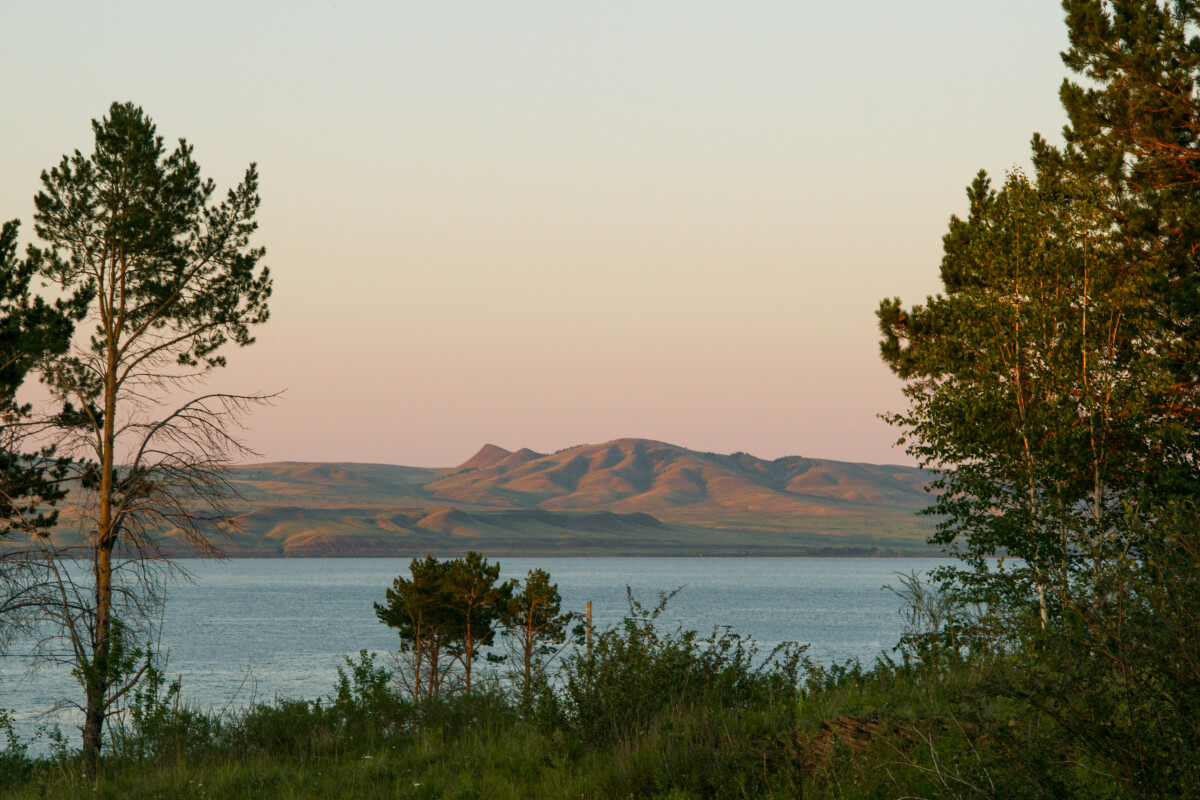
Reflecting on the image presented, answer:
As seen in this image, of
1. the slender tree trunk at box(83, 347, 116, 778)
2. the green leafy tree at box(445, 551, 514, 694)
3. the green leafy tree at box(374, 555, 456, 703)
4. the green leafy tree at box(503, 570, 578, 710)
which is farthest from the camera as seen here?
the green leafy tree at box(503, 570, 578, 710)

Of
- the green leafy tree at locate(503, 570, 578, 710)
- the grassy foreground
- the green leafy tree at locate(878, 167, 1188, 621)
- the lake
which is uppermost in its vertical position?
the green leafy tree at locate(878, 167, 1188, 621)

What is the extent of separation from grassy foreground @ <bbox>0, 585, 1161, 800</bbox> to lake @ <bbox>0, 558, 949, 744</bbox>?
12.9 feet

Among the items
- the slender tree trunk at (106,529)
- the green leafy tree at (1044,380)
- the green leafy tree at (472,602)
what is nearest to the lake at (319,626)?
the slender tree trunk at (106,529)

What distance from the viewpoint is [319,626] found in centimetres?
9875

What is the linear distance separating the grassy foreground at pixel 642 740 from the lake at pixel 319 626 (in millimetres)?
3920

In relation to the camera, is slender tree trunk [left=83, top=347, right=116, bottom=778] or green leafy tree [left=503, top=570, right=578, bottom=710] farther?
green leafy tree [left=503, top=570, right=578, bottom=710]

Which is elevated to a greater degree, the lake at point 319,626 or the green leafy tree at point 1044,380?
the green leafy tree at point 1044,380

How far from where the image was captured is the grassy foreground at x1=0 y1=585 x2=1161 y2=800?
5918 mm

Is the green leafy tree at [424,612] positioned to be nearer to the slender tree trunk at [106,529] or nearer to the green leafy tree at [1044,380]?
the slender tree trunk at [106,529]

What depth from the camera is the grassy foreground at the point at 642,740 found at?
5918 mm

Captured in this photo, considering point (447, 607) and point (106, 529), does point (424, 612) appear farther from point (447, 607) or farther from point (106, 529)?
point (106, 529)

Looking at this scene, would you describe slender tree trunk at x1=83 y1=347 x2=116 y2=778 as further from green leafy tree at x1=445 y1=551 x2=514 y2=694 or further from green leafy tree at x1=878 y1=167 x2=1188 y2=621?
green leafy tree at x1=445 y1=551 x2=514 y2=694

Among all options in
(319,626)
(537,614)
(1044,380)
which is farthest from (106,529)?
(319,626)

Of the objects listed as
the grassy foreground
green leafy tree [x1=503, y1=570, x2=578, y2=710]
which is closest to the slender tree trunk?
the grassy foreground
